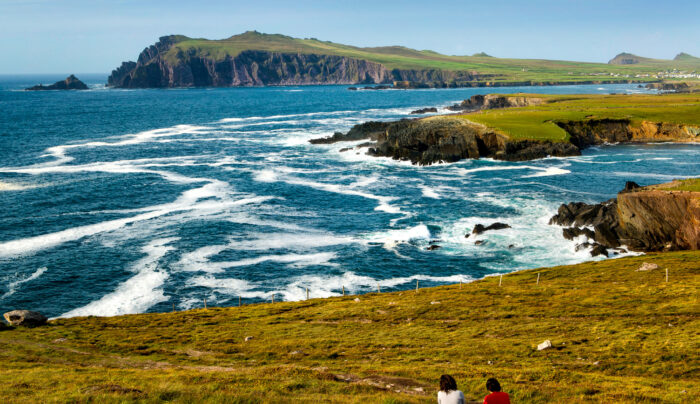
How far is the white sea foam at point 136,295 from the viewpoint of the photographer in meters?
46.5

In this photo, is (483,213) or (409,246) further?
(483,213)

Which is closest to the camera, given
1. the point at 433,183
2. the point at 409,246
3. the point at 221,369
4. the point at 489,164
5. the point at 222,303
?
the point at 221,369

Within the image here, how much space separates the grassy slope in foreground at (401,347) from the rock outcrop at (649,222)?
9466 millimetres

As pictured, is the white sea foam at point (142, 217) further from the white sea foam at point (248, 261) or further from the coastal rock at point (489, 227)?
the coastal rock at point (489, 227)

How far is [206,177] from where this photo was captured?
328ft

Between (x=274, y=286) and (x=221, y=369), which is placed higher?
(x=221, y=369)

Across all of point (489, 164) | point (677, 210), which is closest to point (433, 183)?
point (489, 164)

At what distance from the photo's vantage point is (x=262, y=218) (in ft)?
243

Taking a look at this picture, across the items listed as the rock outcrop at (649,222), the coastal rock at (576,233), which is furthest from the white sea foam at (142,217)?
the rock outcrop at (649,222)

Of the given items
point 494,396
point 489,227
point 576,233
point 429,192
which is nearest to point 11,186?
point 429,192

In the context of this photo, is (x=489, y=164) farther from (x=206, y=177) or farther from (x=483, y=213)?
(x=206, y=177)

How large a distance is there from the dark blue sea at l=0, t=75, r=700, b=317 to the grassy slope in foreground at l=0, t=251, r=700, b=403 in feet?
31.9

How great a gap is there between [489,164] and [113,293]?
82.7 meters

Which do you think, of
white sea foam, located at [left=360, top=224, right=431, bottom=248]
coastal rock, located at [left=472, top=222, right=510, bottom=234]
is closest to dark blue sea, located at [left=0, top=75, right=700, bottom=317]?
white sea foam, located at [left=360, top=224, right=431, bottom=248]
